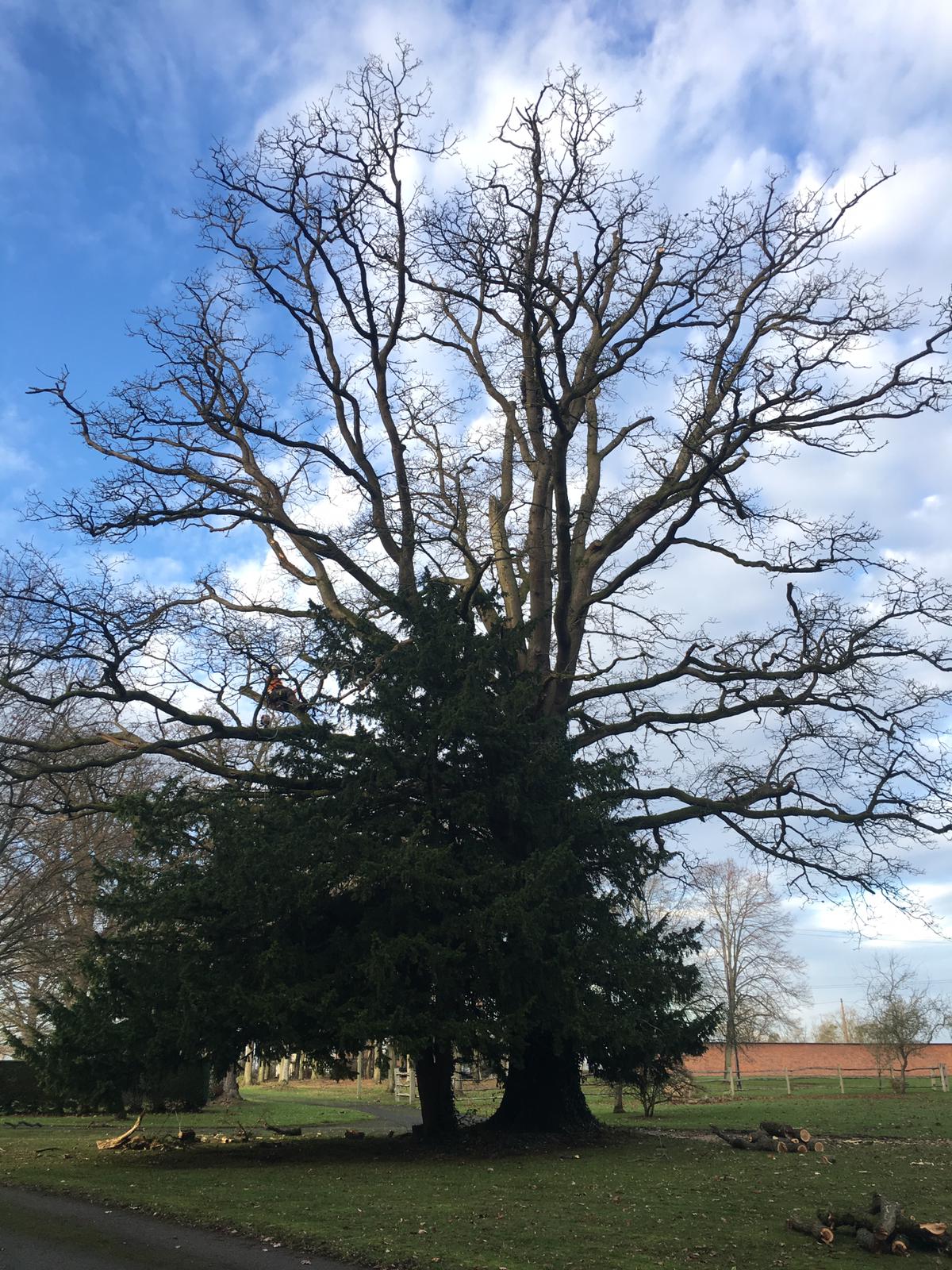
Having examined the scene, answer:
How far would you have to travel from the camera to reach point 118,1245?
7703mm

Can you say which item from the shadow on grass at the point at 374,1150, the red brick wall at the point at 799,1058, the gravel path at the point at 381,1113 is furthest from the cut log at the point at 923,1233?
the red brick wall at the point at 799,1058

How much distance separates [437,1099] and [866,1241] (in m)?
8.91

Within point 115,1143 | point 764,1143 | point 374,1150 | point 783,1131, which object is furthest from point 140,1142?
point 783,1131

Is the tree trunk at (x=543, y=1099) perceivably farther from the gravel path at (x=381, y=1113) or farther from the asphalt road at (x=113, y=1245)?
the asphalt road at (x=113, y=1245)

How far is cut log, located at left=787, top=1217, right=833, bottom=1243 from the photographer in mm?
7477

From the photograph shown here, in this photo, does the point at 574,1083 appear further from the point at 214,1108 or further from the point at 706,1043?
the point at 214,1108

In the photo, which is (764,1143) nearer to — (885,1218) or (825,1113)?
(885,1218)

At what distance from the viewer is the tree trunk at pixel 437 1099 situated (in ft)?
49.0

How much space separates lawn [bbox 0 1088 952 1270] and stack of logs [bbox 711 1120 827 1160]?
31 centimetres

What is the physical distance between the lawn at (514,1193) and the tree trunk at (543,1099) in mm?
740

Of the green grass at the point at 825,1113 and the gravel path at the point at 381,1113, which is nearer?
the green grass at the point at 825,1113

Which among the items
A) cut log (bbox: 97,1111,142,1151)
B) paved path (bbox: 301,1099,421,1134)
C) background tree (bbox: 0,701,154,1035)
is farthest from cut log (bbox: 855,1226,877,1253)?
background tree (bbox: 0,701,154,1035)

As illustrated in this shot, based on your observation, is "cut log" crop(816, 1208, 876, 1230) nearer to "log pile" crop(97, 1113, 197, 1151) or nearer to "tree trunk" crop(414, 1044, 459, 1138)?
"tree trunk" crop(414, 1044, 459, 1138)

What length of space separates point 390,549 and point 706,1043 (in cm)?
985
